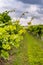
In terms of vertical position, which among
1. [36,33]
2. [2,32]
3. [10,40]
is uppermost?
[2,32]

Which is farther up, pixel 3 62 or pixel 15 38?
pixel 15 38

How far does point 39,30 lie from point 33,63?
4340 centimetres

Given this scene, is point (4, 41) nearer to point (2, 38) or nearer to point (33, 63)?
point (2, 38)

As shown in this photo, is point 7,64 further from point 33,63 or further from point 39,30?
point 39,30

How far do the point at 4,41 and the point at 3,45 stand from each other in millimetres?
263

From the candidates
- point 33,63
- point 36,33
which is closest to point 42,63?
point 33,63

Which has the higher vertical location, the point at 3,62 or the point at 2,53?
the point at 2,53

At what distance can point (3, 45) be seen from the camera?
48.3 feet

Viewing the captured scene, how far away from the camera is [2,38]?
14.6 metres

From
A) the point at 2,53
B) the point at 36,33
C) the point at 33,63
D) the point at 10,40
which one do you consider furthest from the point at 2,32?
the point at 36,33

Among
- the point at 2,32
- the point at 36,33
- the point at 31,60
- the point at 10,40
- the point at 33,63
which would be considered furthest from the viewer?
the point at 36,33

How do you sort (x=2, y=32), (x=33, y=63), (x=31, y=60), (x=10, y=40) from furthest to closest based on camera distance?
(x=31, y=60), (x=33, y=63), (x=10, y=40), (x=2, y=32)

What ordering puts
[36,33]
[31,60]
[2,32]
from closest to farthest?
1. [2,32]
2. [31,60]
3. [36,33]

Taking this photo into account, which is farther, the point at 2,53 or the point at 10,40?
the point at 10,40
